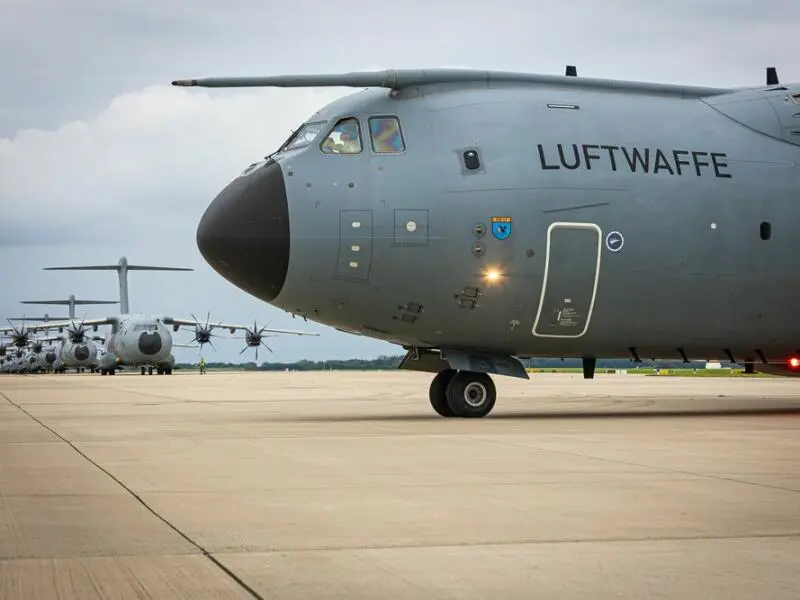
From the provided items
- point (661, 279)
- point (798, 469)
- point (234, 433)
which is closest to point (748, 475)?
point (798, 469)

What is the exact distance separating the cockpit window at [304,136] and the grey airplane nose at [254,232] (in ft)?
1.79

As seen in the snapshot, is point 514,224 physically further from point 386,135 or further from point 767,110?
point 767,110

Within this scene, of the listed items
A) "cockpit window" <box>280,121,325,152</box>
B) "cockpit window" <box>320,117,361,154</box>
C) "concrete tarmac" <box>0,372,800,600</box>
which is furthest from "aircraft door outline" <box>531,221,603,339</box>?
"cockpit window" <box>280,121,325,152</box>

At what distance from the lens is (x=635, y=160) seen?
1794cm

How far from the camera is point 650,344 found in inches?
724

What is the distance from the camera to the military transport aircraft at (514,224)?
16.9 metres

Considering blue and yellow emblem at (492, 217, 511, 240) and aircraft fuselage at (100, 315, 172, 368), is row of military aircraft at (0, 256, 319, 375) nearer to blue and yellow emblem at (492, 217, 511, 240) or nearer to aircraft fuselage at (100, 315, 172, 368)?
aircraft fuselage at (100, 315, 172, 368)

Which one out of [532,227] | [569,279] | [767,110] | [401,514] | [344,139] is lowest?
[401,514]

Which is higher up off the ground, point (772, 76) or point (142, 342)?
point (772, 76)

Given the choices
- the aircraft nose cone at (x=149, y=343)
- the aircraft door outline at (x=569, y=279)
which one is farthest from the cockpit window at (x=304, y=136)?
the aircraft nose cone at (x=149, y=343)

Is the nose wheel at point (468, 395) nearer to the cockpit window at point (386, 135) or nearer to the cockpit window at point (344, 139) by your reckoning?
the cockpit window at point (386, 135)

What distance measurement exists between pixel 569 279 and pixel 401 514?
10518 mm

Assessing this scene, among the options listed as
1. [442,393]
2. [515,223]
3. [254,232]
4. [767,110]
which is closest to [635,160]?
[515,223]

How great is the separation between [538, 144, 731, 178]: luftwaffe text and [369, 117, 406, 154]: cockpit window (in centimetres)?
216
